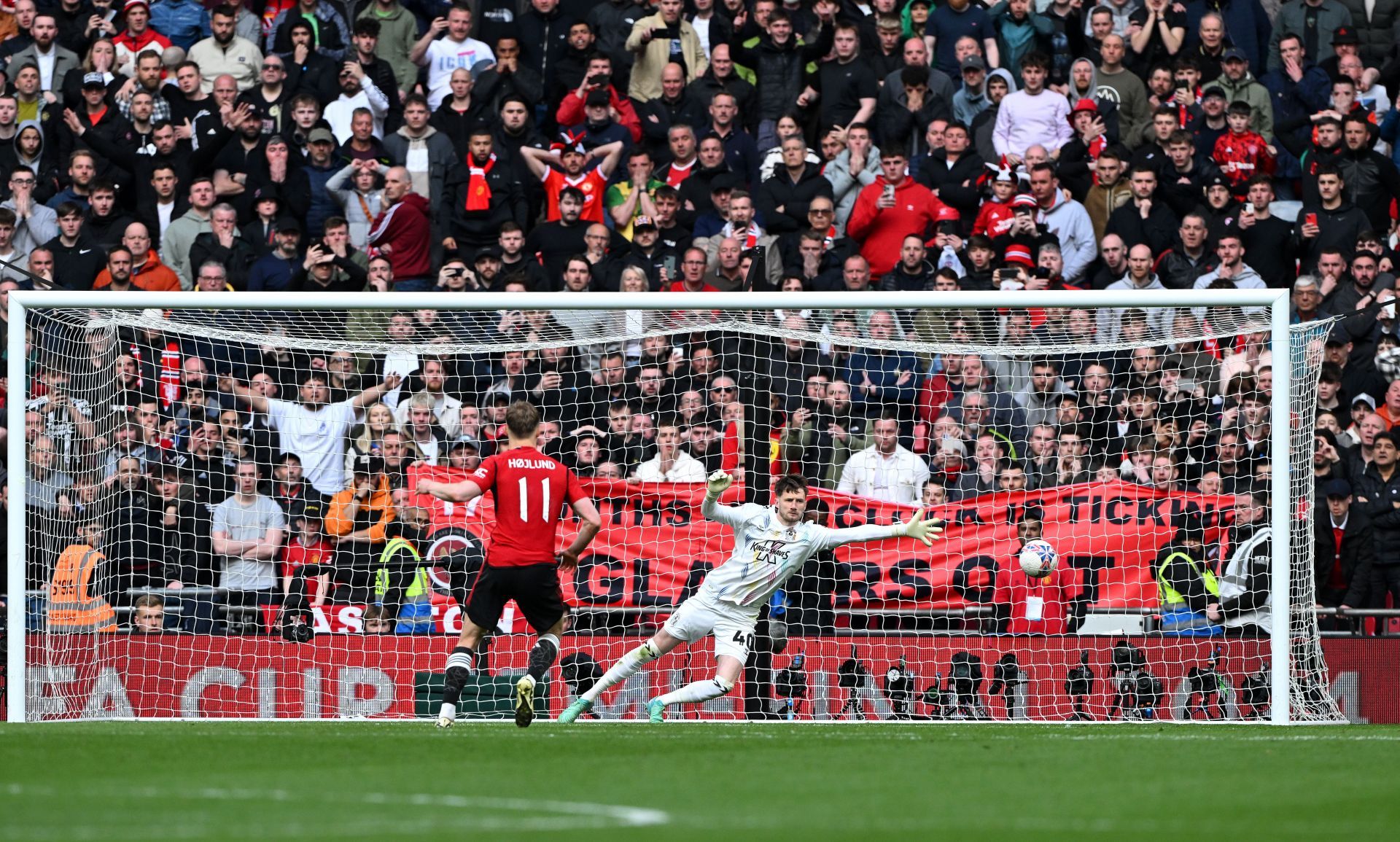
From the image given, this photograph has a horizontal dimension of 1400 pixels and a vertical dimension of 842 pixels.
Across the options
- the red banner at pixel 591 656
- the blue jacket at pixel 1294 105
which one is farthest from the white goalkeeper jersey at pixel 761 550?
the blue jacket at pixel 1294 105

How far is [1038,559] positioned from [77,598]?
689cm

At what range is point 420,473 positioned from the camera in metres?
14.7

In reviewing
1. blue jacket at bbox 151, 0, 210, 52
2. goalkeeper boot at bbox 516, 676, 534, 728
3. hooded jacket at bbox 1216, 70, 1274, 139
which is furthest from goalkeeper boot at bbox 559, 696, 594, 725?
blue jacket at bbox 151, 0, 210, 52

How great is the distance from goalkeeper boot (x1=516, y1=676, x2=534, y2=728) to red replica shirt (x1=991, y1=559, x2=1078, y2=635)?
417cm

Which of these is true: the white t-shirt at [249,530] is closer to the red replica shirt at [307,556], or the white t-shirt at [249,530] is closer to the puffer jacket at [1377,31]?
the red replica shirt at [307,556]

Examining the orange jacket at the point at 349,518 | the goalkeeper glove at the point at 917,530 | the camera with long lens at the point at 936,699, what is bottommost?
the camera with long lens at the point at 936,699

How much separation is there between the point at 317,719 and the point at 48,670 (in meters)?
1.93

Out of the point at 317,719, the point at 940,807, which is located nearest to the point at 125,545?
the point at 317,719

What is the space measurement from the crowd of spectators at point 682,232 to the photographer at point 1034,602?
77 centimetres

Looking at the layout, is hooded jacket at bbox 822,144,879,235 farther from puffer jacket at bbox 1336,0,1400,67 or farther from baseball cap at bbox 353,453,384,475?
puffer jacket at bbox 1336,0,1400,67

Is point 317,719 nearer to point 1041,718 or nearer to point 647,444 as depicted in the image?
point 647,444

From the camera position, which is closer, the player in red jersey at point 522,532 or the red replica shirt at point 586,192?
the player in red jersey at point 522,532

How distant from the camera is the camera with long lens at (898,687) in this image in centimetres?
1406

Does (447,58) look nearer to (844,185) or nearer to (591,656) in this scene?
(844,185)
